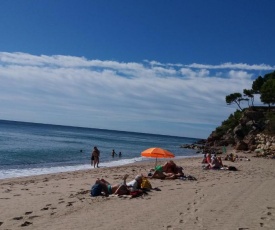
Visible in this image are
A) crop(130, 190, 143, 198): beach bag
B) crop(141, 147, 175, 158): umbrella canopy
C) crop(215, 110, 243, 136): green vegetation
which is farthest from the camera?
crop(215, 110, 243, 136): green vegetation

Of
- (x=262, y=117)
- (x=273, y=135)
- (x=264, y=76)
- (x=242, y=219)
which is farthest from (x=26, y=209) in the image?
(x=264, y=76)

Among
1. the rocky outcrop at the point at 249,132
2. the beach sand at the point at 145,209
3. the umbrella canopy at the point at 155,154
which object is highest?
the rocky outcrop at the point at 249,132

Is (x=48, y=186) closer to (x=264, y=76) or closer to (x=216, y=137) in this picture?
(x=216, y=137)

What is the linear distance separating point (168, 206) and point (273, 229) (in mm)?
3112

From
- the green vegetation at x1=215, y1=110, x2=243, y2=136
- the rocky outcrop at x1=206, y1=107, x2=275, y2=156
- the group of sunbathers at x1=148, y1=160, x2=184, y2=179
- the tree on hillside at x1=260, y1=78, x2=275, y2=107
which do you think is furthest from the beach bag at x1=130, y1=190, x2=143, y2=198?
the green vegetation at x1=215, y1=110, x2=243, y2=136

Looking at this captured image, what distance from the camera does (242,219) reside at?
27.7ft

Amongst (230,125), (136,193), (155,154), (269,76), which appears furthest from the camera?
(269,76)

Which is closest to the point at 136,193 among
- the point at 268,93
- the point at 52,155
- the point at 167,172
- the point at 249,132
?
the point at 167,172

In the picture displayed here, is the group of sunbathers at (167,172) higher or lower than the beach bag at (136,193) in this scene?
higher

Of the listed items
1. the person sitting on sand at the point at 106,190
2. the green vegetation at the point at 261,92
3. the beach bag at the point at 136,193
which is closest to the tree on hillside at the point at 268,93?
the green vegetation at the point at 261,92

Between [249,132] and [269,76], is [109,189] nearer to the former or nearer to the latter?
[249,132]

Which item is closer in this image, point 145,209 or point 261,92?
point 145,209

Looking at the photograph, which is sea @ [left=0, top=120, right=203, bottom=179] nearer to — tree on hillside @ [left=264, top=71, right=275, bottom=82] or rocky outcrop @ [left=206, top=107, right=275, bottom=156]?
rocky outcrop @ [left=206, top=107, right=275, bottom=156]

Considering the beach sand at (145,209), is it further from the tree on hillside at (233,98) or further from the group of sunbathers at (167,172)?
the tree on hillside at (233,98)
